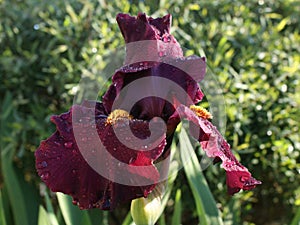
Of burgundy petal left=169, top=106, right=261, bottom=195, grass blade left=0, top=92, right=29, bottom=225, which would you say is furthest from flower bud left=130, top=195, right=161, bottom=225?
grass blade left=0, top=92, right=29, bottom=225

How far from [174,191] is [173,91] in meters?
1.03

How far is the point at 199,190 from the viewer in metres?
1.55

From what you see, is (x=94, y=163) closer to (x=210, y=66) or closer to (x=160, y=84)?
(x=160, y=84)

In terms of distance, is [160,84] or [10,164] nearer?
[160,84]

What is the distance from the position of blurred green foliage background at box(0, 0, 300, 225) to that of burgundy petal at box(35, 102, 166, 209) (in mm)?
846

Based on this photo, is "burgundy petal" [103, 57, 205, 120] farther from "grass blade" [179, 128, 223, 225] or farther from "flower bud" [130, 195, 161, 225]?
"grass blade" [179, 128, 223, 225]

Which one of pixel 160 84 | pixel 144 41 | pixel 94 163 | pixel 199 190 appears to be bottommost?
pixel 199 190

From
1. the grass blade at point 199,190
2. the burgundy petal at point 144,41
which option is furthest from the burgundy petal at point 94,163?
the grass blade at point 199,190

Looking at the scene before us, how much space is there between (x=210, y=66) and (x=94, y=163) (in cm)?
105

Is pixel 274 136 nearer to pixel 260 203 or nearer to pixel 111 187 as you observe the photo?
pixel 260 203

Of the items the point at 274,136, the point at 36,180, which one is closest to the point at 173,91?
the point at 274,136

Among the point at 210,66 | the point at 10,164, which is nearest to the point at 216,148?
the point at 210,66

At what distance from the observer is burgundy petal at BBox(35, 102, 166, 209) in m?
0.97

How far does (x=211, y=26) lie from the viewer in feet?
6.66
